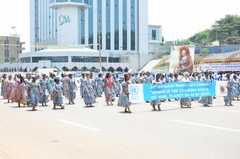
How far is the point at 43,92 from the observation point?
1967cm

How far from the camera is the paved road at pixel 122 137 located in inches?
310

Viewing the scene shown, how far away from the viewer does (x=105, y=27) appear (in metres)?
100

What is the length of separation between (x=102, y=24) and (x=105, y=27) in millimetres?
1172

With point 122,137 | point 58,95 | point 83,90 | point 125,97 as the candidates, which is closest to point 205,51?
point 83,90

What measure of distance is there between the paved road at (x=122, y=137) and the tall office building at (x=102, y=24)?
260ft

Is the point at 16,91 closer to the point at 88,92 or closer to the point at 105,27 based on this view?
the point at 88,92

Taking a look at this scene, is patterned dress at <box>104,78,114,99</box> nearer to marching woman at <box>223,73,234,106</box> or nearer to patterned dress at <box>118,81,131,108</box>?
patterned dress at <box>118,81,131,108</box>

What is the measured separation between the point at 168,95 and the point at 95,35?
83533mm

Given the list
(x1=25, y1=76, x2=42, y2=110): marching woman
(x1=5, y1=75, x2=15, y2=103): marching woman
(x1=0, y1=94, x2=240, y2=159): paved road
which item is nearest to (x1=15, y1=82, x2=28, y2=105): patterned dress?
(x1=25, y1=76, x2=42, y2=110): marching woman

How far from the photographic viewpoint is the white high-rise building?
9550cm

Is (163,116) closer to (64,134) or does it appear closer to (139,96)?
(139,96)

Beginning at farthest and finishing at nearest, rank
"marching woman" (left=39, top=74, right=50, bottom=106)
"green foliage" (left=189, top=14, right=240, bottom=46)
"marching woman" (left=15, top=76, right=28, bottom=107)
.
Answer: "green foliage" (left=189, top=14, right=240, bottom=46) → "marching woman" (left=39, top=74, right=50, bottom=106) → "marching woman" (left=15, top=76, right=28, bottom=107)

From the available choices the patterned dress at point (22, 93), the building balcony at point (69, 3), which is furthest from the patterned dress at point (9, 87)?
the building balcony at point (69, 3)

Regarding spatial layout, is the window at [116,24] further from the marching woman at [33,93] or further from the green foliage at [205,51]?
the marching woman at [33,93]
